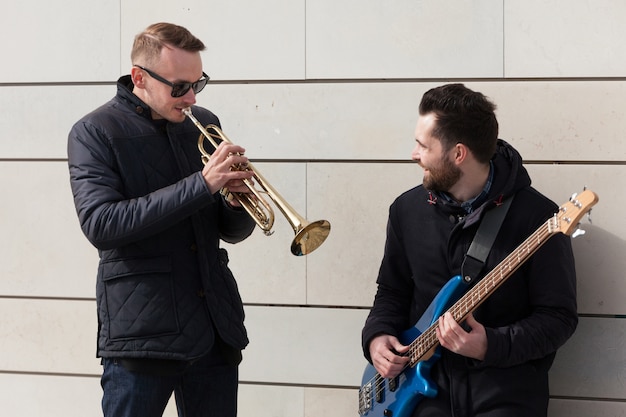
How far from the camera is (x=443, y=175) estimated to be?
391 centimetres

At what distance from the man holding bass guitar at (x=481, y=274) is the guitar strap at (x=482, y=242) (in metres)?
0.03

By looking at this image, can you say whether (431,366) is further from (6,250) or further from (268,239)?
(6,250)

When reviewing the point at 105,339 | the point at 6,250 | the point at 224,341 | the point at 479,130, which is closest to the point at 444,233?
the point at 479,130

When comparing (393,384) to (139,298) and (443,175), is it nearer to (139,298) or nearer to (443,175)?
(443,175)

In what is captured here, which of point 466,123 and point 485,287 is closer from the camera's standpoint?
point 485,287

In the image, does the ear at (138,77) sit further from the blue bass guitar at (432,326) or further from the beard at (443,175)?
the blue bass guitar at (432,326)

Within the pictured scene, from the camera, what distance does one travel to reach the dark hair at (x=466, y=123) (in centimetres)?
388

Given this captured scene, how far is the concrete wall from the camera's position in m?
4.63

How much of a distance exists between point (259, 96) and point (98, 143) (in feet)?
5.00

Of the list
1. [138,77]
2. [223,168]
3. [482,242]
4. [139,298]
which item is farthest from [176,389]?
[482,242]

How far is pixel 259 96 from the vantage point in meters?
5.03

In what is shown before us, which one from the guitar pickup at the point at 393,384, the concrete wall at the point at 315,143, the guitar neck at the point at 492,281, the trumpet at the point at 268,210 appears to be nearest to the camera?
the guitar neck at the point at 492,281

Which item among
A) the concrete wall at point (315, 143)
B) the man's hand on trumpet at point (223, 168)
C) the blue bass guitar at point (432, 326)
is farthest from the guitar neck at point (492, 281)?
the concrete wall at point (315, 143)

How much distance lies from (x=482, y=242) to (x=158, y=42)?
1.52 metres
